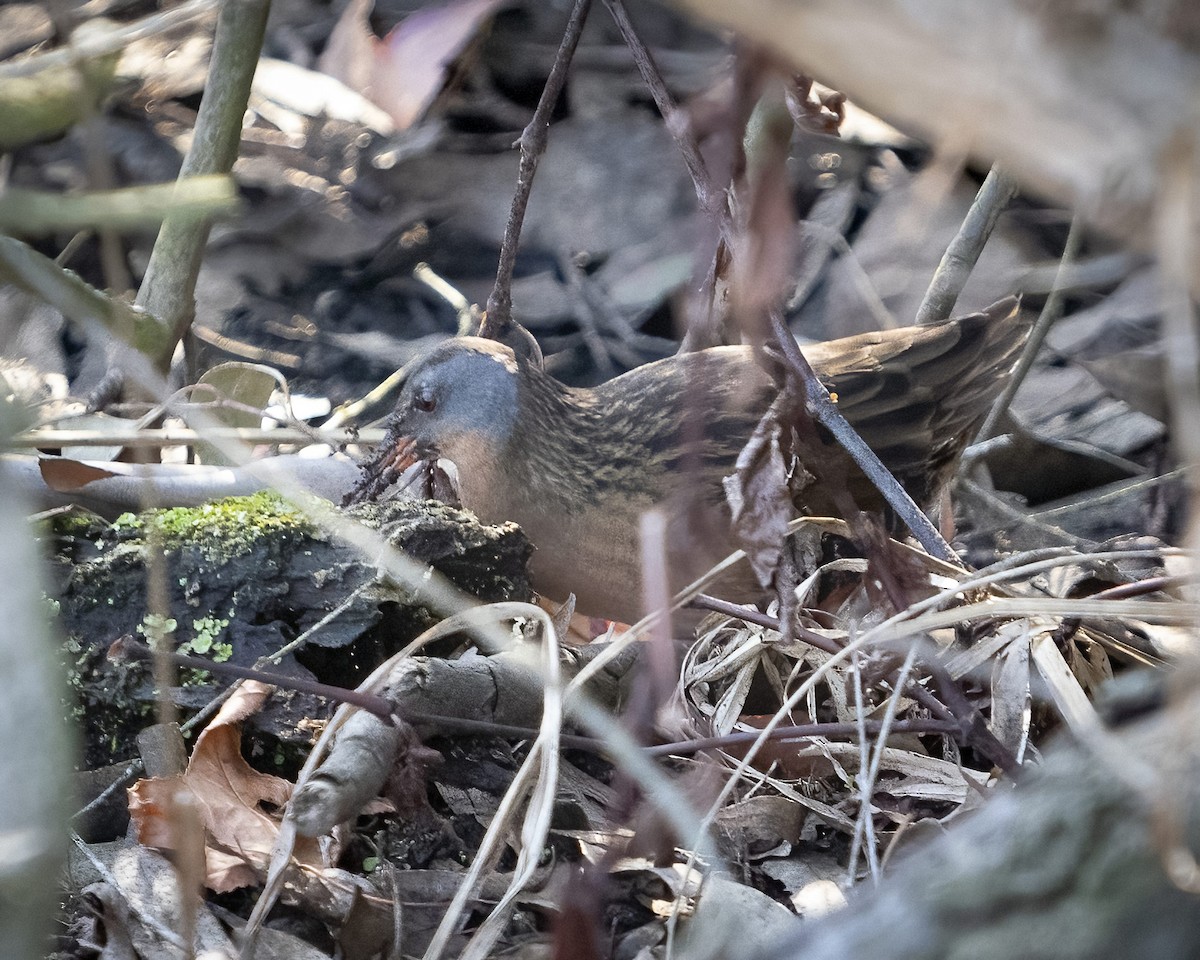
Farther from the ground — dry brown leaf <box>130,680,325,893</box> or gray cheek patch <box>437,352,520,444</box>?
dry brown leaf <box>130,680,325,893</box>

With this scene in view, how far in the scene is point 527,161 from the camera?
318 centimetres

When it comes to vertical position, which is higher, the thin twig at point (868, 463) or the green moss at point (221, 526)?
the thin twig at point (868, 463)

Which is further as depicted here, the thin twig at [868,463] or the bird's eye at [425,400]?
the bird's eye at [425,400]

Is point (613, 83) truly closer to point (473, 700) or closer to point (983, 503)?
point (983, 503)

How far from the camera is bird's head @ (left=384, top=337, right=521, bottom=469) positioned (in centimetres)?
361

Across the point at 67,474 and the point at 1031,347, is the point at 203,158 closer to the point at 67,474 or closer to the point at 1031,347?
the point at 67,474

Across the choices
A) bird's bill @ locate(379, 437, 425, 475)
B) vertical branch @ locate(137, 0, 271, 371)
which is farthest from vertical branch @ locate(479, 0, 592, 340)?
vertical branch @ locate(137, 0, 271, 371)

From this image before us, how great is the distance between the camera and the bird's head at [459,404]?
142 inches

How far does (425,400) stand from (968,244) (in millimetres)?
1644

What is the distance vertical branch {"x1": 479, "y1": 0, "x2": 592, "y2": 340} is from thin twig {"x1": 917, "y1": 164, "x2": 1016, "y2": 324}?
1.12 m

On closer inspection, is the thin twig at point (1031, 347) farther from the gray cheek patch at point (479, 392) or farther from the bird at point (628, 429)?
the gray cheek patch at point (479, 392)

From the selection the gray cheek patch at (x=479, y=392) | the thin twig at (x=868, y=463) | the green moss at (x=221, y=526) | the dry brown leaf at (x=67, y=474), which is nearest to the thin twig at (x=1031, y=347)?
the gray cheek patch at (x=479, y=392)

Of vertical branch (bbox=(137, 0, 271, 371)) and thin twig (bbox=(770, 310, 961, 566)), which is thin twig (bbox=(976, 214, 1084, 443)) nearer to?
thin twig (bbox=(770, 310, 961, 566))

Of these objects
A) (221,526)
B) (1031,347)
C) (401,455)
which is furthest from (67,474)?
(1031,347)
